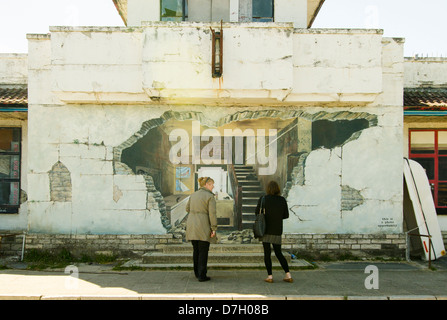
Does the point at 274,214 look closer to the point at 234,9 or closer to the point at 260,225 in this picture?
the point at 260,225

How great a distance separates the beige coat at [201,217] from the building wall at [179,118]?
2272mm

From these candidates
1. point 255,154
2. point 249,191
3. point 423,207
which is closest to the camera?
point 423,207

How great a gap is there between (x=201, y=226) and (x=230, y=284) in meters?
1.15

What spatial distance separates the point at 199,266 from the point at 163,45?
4799mm

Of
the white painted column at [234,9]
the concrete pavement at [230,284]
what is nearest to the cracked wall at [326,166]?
the concrete pavement at [230,284]

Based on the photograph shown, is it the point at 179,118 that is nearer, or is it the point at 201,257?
the point at 201,257

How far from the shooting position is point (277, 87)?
8.51 metres

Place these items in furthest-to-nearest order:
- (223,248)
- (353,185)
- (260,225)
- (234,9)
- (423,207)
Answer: (234,9) → (423,207) → (353,185) → (223,248) → (260,225)

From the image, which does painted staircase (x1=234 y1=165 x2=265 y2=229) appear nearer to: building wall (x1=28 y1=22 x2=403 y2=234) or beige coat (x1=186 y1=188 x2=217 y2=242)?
building wall (x1=28 y1=22 x2=403 y2=234)

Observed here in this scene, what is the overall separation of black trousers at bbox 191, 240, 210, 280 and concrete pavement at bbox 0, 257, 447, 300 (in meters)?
0.19

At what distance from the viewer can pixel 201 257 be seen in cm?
698

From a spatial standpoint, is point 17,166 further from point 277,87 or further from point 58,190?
point 277,87

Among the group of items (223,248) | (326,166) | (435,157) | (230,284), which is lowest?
(230,284)

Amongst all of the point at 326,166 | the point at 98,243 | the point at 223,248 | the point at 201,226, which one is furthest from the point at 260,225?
the point at 98,243
